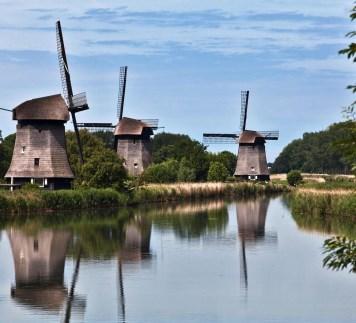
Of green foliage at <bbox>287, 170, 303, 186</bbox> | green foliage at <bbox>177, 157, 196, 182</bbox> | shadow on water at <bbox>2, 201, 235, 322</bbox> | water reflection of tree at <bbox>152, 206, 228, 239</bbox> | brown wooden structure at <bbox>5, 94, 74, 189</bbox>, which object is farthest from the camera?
green foliage at <bbox>287, 170, 303, 186</bbox>

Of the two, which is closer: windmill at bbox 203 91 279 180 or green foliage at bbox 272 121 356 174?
windmill at bbox 203 91 279 180

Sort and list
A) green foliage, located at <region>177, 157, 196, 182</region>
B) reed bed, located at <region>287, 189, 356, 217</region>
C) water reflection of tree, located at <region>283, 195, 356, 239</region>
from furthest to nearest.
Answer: green foliage, located at <region>177, 157, 196, 182</region> → reed bed, located at <region>287, 189, 356, 217</region> → water reflection of tree, located at <region>283, 195, 356, 239</region>

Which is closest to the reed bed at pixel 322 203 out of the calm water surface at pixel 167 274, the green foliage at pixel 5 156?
the calm water surface at pixel 167 274

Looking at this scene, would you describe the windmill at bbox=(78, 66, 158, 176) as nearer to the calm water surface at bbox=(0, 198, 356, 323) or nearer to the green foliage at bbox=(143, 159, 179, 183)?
the green foliage at bbox=(143, 159, 179, 183)

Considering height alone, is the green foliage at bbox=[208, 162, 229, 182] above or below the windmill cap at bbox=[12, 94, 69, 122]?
below

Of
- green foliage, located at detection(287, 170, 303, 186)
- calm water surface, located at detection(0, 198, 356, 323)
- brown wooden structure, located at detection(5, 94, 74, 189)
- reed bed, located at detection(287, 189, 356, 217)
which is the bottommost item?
calm water surface, located at detection(0, 198, 356, 323)

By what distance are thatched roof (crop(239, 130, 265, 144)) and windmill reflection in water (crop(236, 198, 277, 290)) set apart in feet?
77.5

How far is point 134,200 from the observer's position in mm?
43062

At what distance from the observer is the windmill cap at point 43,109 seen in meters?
39.7

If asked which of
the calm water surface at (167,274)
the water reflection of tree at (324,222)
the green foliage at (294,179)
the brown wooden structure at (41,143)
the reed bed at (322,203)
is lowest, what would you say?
the calm water surface at (167,274)

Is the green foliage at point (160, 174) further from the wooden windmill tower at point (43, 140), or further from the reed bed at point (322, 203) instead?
the reed bed at point (322, 203)

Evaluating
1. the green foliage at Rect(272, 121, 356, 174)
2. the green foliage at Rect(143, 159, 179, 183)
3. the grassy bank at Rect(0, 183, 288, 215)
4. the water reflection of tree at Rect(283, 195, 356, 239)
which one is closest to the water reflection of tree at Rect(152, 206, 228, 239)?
the water reflection of tree at Rect(283, 195, 356, 239)

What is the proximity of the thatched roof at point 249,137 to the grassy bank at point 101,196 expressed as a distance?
11.3 meters

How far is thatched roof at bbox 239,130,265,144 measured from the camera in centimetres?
6788
